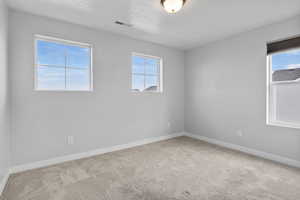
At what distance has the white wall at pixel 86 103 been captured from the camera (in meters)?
2.39

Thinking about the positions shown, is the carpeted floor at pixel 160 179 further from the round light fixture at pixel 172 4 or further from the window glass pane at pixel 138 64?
the round light fixture at pixel 172 4

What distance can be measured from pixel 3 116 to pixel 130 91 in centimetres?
219

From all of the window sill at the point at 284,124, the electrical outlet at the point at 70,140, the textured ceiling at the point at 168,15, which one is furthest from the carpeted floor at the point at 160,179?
the textured ceiling at the point at 168,15

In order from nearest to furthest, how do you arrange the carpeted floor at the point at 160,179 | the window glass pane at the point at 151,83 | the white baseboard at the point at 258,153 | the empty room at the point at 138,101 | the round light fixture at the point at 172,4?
the carpeted floor at the point at 160,179, the round light fixture at the point at 172,4, the empty room at the point at 138,101, the white baseboard at the point at 258,153, the window glass pane at the point at 151,83

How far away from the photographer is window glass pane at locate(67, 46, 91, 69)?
2.89 m

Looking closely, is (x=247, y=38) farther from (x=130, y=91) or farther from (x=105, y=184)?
(x=105, y=184)

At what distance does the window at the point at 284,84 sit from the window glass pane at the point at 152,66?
2.47 meters

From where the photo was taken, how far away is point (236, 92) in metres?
3.35

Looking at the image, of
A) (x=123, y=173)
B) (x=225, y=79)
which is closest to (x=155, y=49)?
(x=225, y=79)

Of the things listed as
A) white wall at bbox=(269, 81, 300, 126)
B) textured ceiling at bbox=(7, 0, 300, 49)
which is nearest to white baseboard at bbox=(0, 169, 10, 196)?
textured ceiling at bbox=(7, 0, 300, 49)

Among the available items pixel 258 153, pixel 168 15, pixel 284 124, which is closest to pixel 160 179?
pixel 258 153

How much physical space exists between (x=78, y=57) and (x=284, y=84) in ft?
12.9

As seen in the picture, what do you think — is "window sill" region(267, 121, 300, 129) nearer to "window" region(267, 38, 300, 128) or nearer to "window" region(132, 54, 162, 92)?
"window" region(267, 38, 300, 128)

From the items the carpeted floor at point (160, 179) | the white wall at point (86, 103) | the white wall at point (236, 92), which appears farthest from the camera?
the white wall at point (236, 92)
